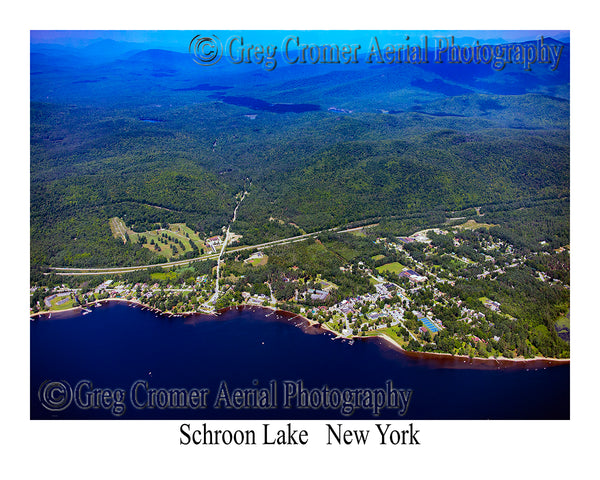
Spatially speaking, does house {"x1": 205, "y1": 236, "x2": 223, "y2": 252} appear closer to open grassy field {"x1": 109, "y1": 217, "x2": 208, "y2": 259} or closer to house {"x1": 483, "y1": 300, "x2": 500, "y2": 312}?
open grassy field {"x1": 109, "y1": 217, "x2": 208, "y2": 259}

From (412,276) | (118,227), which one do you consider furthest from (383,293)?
(118,227)

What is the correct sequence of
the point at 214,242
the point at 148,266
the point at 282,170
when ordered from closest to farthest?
the point at 148,266, the point at 214,242, the point at 282,170

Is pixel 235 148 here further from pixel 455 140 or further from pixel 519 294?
pixel 519 294

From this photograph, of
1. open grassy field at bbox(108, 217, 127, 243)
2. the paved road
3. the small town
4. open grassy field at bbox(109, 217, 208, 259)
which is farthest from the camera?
open grassy field at bbox(108, 217, 127, 243)

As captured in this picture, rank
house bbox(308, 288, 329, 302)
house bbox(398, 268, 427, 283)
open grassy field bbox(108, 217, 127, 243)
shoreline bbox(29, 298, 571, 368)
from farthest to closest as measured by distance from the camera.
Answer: open grassy field bbox(108, 217, 127, 243)
house bbox(398, 268, 427, 283)
house bbox(308, 288, 329, 302)
shoreline bbox(29, 298, 571, 368)

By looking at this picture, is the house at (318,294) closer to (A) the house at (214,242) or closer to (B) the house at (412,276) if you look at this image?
(B) the house at (412,276)

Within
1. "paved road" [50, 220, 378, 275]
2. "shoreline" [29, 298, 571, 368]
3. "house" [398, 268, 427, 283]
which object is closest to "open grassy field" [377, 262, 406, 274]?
"house" [398, 268, 427, 283]

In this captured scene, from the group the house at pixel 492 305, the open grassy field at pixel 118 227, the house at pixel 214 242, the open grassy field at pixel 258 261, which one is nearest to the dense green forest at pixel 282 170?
the open grassy field at pixel 118 227

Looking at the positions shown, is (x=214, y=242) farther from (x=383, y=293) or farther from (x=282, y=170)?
(x=282, y=170)

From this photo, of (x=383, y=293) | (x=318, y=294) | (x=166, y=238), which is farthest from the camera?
(x=166, y=238)
